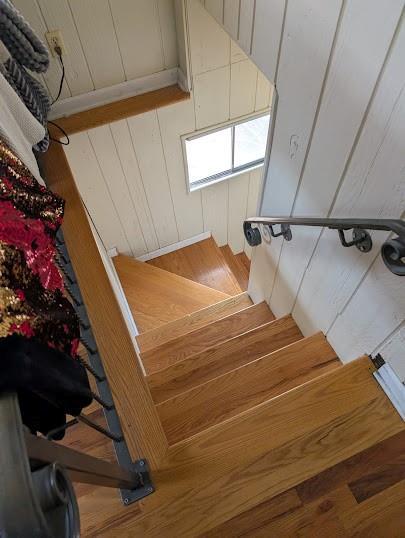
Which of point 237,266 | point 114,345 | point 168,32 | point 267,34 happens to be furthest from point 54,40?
point 237,266

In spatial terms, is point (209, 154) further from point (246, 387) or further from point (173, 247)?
point (246, 387)

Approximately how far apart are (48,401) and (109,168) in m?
2.14

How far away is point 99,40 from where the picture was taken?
202 cm

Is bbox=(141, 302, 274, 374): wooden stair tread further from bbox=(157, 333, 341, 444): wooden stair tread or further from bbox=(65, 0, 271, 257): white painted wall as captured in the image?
bbox=(65, 0, 271, 257): white painted wall

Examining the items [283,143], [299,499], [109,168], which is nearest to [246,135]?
[109,168]

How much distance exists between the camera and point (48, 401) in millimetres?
742

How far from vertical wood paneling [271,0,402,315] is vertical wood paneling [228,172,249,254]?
185 centimetres

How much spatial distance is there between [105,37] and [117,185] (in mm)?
998

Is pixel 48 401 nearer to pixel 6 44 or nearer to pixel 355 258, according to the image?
pixel 355 258

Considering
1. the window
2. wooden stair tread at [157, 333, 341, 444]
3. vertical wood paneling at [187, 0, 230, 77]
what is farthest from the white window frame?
wooden stair tread at [157, 333, 341, 444]

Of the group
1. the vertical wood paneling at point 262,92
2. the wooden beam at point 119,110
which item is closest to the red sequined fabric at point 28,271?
the wooden beam at point 119,110

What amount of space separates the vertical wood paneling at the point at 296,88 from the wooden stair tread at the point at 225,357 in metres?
0.69

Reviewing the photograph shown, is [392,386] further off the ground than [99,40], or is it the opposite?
[99,40]

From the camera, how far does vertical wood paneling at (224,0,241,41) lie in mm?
1438
